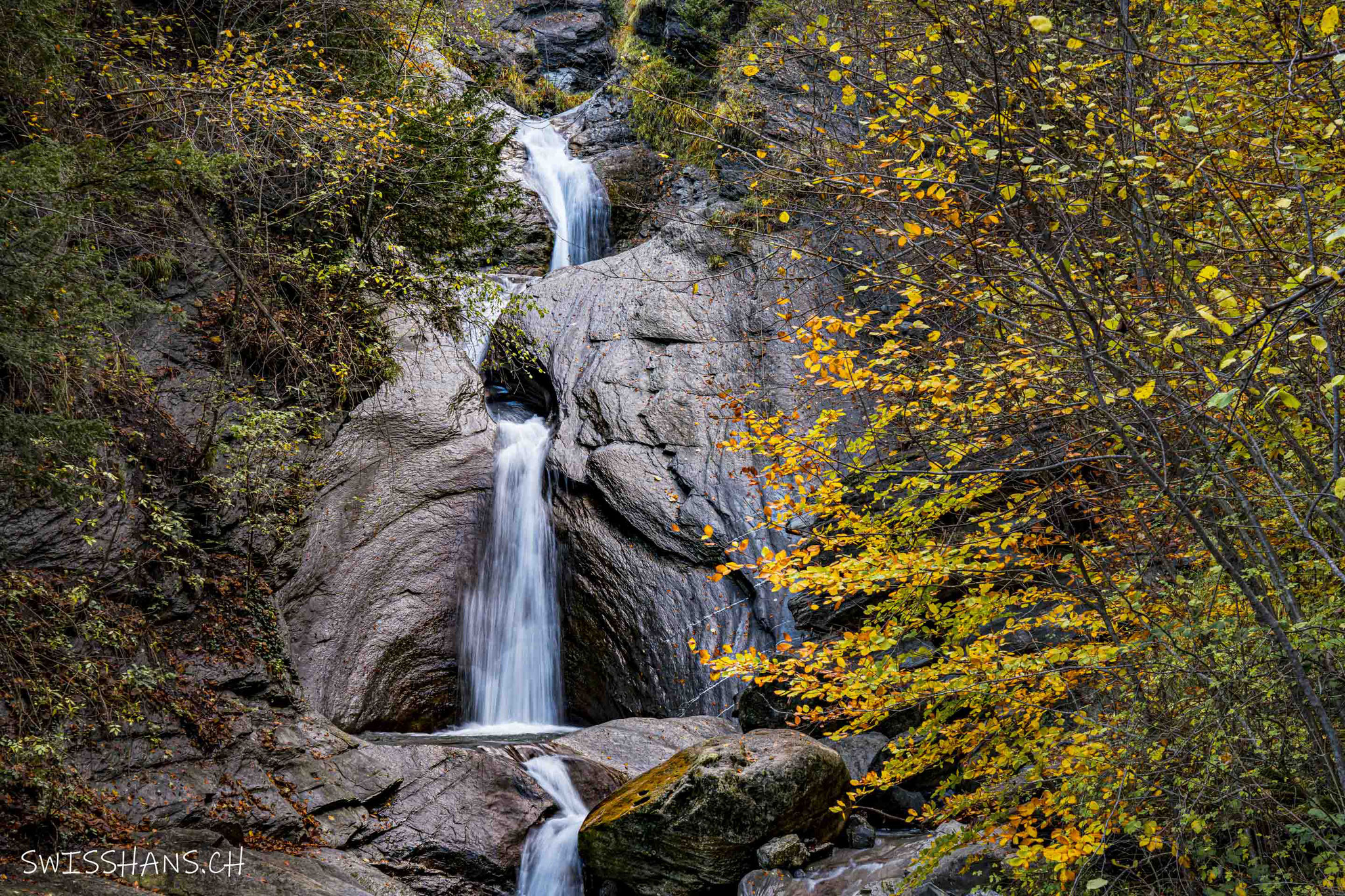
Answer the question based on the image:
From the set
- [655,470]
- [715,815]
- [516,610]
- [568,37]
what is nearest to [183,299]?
[516,610]

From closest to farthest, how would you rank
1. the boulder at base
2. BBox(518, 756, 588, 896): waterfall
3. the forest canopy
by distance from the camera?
the forest canopy, the boulder at base, BBox(518, 756, 588, 896): waterfall

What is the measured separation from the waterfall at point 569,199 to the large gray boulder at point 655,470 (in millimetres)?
2271

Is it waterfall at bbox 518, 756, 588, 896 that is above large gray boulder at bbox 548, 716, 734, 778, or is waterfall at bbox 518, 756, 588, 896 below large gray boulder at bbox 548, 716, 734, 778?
below

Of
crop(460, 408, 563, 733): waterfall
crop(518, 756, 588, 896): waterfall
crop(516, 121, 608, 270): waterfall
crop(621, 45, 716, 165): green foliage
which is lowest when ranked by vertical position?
crop(518, 756, 588, 896): waterfall

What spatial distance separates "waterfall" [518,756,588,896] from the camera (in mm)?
6453

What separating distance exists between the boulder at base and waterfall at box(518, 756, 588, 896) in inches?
10.3

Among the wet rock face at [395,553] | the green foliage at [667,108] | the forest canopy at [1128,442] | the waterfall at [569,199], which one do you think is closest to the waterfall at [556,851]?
the wet rock face at [395,553]

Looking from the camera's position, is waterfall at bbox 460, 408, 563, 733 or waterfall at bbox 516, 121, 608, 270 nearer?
waterfall at bbox 460, 408, 563, 733

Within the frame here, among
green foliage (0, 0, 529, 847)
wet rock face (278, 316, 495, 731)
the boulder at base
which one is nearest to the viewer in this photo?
green foliage (0, 0, 529, 847)

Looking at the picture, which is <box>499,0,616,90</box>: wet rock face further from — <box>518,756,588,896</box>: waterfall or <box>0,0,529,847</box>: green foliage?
<box>518,756,588,896</box>: waterfall

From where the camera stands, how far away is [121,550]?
22.3 feet

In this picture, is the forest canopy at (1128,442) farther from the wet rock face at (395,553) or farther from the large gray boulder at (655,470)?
the wet rock face at (395,553)

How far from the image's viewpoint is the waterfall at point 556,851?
6.45m

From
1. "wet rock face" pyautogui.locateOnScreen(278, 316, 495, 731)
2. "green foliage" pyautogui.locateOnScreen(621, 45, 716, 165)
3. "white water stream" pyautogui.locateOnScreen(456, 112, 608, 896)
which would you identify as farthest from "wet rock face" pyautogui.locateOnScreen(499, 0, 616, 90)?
"white water stream" pyautogui.locateOnScreen(456, 112, 608, 896)
